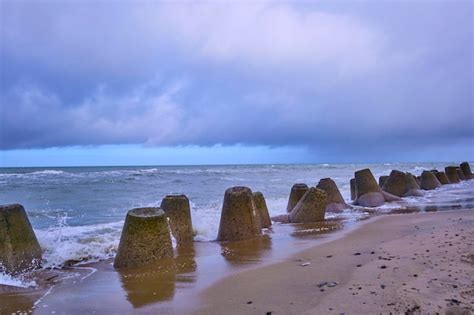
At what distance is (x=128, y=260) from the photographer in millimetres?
6543

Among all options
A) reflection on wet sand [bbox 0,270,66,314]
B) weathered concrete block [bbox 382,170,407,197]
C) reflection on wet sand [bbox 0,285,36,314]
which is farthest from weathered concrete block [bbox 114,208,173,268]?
weathered concrete block [bbox 382,170,407,197]

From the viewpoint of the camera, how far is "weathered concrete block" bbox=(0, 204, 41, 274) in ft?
21.0

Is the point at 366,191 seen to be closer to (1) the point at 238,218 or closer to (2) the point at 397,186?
(2) the point at 397,186

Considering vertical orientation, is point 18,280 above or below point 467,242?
below

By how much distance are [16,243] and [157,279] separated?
8.24 feet

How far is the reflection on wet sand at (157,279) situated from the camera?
16.0 ft

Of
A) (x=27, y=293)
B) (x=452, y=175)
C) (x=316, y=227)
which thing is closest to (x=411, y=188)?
(x=316, y=227)

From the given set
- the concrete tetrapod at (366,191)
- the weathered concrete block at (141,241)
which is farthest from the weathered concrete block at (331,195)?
the weathered concrete block at (141,241)

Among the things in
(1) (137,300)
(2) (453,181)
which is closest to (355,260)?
(1) (137,300)

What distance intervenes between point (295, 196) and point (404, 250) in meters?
6.55

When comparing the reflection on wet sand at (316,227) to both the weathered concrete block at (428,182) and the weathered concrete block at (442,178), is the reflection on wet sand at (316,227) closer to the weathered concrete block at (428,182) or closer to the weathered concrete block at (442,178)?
the weathered concrete block at (428,182)

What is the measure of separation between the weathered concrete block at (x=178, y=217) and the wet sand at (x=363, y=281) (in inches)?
109

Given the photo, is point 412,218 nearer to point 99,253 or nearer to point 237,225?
point 237,225

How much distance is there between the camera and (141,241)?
21.5 ft
